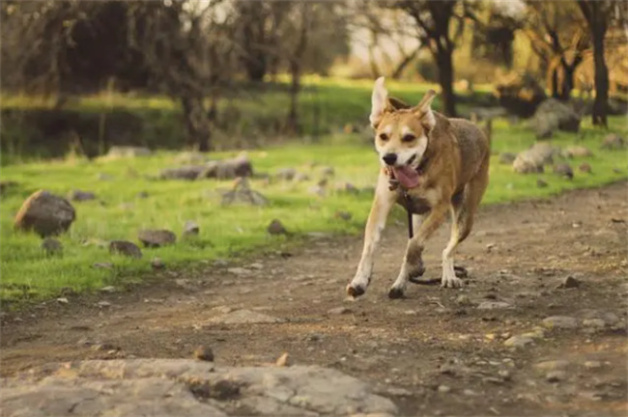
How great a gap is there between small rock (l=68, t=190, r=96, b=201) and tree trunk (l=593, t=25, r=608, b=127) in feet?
58.6

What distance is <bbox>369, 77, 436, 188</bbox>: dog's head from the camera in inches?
312

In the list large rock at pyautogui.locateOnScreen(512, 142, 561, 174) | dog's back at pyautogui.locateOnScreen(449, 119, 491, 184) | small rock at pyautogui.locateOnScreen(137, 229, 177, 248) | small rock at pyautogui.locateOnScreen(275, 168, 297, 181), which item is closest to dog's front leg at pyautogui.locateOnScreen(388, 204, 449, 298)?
dog's back at pyautogui.locateOnScreen(449, 119, 491, 184)

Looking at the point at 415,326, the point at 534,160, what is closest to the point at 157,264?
the point at 415,326

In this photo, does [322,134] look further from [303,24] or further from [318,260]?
[318,260]

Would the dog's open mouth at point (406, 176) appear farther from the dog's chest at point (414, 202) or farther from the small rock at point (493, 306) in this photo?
the small rock at point (493, 306)

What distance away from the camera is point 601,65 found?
29594 mm

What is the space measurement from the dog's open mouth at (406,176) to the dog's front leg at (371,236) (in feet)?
0.52

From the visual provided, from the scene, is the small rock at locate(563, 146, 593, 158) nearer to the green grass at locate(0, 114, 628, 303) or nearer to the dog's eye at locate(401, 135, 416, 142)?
the green grass at locate(0, 114, 628, 303)

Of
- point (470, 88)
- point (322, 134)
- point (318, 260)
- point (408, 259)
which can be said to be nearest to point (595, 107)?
point (322, 134)

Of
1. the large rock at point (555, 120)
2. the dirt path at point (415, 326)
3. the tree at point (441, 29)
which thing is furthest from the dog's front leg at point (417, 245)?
the tree at point (441, 29)

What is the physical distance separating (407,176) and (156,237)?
4819 millimetres

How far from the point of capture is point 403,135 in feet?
26.2

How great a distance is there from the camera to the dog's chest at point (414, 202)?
27.5 feet

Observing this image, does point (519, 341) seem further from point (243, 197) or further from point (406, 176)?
point (243, 197)
